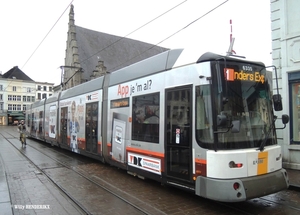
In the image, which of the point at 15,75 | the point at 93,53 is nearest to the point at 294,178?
the point at 93,53

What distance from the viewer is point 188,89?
5633mm

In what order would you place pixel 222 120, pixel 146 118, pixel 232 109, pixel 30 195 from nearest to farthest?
pixel 222 120, pixel 232 109, pixel 30 195, pixel 146 118

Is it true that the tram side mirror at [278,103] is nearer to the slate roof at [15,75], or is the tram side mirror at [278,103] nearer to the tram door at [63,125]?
the tram door at [63,125]

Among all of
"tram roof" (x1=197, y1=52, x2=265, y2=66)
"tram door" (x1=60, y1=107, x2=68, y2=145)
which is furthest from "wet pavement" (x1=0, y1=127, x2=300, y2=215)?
"tram door" (x1=60, y1=107, x2=68, y2=145)

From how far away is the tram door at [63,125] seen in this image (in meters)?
14.0

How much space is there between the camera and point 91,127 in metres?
10.7

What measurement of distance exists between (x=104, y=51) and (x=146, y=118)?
42280 millimetres

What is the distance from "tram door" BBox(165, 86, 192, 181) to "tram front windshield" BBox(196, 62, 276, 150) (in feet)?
1.03

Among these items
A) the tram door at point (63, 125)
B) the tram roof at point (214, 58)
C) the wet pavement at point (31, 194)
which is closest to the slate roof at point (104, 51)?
the tram door at point (63, 125)

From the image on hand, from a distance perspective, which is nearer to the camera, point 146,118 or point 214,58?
point 214,58

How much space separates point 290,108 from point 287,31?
2.79 m

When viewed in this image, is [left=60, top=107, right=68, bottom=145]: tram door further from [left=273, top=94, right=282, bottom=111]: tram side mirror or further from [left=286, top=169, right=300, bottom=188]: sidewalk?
[left=273, top=94, right=282, bottom=111]: tram side mirror

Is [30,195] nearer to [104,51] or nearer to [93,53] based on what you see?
[93,53]

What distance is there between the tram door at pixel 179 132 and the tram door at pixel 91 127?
4.84m
